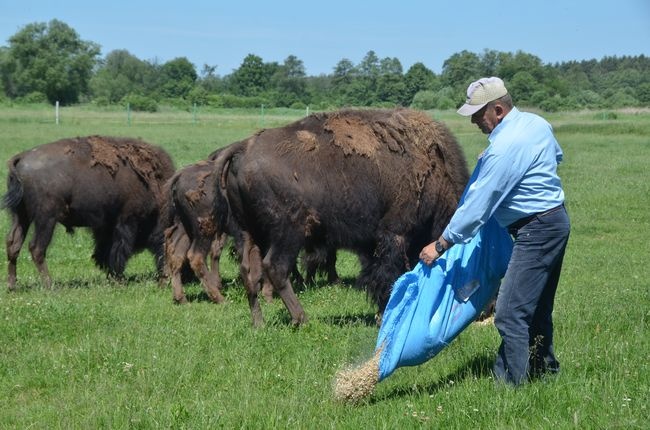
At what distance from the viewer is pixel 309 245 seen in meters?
9.02

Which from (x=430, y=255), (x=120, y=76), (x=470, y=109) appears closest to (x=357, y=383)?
(x=430, y=255)

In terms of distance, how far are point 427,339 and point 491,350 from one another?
3.79 ft

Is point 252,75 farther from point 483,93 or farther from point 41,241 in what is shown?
point 483,93

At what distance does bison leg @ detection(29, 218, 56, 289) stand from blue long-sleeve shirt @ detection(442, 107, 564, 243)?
7759mm

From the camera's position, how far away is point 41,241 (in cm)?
1169

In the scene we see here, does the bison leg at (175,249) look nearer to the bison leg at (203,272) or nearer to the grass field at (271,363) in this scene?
the bison leg at (203,272)

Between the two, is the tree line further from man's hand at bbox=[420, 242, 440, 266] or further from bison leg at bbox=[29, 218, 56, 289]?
man's hand at bbox=[420, 242, 440, 266]

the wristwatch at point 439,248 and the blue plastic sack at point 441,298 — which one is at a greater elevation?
the wristwatch at point 439,248

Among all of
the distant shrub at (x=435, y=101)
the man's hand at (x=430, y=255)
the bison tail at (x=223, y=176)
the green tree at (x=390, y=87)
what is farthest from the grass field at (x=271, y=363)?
the green tree at (x=390, y=87)

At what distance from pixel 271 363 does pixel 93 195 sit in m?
6.30

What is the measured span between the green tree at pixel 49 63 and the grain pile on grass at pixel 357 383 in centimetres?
8505

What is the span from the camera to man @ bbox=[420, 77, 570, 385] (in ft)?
17.9

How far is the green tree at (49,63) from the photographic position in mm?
85875

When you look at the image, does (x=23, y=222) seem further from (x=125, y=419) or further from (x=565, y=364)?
(x=565, y=364)
